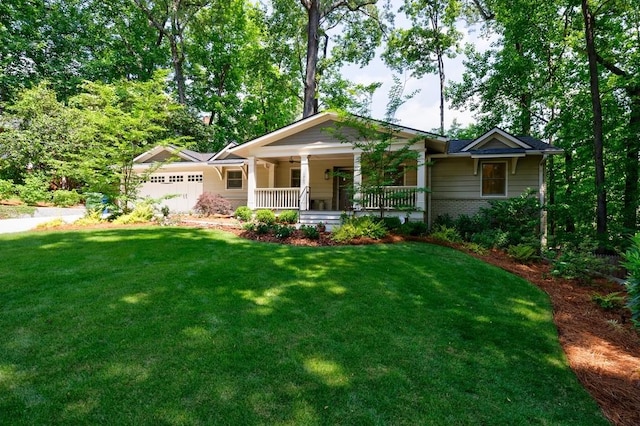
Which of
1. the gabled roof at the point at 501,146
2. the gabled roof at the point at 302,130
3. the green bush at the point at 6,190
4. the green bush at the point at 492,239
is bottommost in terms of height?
the green bush at the point at 492,239

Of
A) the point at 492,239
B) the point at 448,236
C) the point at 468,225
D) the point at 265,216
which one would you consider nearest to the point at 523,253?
the point at 492,239

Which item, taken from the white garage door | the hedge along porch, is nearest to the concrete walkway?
the white garage door

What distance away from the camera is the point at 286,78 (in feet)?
75.7

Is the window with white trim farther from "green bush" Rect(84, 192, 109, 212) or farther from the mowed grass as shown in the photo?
the mowed grass

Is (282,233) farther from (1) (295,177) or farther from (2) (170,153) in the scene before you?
(2) (170,153)

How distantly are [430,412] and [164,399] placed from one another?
182cm

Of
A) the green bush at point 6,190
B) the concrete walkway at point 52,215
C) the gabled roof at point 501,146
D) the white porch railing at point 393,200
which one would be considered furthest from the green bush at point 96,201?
the gabled roof at point 501,146

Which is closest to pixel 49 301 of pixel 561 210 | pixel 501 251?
pixel 501 251

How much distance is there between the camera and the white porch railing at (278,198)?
13505 millimetres

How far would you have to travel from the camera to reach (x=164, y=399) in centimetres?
222

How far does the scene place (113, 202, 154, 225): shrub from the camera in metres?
10.5

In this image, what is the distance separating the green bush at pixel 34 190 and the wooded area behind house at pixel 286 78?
1.31 ft

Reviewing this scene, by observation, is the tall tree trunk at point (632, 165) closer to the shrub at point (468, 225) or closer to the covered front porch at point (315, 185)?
the shrub at point (468, 225)

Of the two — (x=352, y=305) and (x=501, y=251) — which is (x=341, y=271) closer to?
(x=352, y=305)
